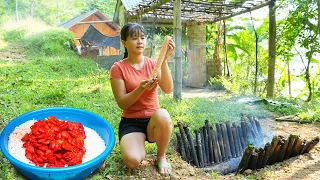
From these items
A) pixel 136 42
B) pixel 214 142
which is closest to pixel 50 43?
pixel 214 142

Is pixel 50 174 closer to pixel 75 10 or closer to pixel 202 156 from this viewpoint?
pixel 202 156

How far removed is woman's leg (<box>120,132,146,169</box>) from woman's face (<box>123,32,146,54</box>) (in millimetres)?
801

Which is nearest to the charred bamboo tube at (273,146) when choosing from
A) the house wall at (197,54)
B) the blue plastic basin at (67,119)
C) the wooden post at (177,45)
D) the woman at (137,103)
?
the woman at (137,103)

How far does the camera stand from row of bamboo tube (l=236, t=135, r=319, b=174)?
3505 mm

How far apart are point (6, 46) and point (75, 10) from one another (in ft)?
89.0

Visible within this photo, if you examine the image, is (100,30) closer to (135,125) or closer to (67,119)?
(67,119)

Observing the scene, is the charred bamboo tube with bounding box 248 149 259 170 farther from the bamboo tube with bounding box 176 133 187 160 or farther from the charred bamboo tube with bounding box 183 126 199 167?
the bamboo tube with bounding box 176 133 187 160

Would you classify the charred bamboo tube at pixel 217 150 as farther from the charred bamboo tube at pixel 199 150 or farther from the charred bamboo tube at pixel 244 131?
the charred bamboo tube at pixel 244 131

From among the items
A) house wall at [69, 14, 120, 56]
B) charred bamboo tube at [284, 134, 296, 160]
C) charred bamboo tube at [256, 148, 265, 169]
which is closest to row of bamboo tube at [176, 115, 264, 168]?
charred bamboo tube at [256, 148, 265, 169]

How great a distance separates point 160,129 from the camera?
9.30ft

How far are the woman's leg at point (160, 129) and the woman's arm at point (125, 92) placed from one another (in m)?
0.27

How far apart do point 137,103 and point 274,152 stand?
1869 millimetres

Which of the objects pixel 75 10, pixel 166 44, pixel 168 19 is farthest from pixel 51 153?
pixel 75 10

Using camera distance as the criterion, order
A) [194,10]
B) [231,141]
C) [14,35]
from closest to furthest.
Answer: [231,141], [194,10], [14,35]
